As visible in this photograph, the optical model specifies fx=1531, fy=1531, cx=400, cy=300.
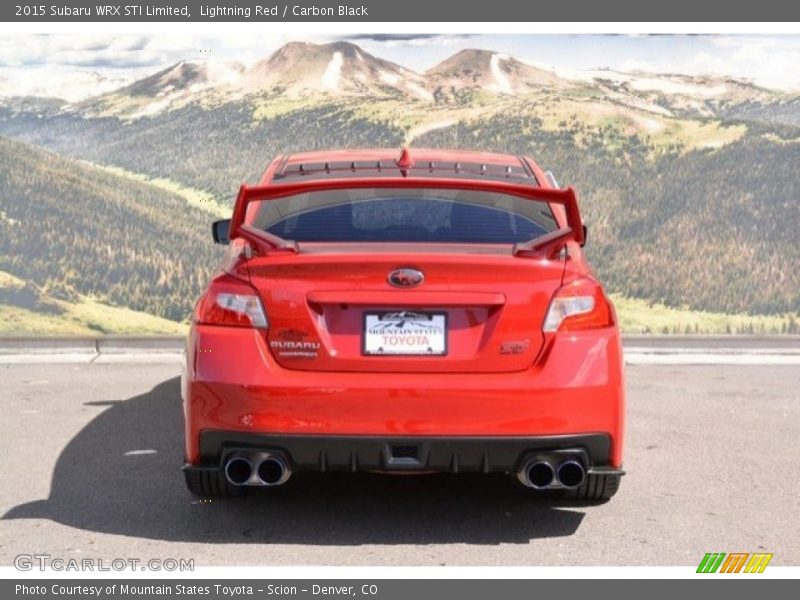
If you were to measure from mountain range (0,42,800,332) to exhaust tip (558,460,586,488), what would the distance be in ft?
23.4

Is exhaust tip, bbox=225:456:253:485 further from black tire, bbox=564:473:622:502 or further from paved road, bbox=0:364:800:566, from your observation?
black tire, bbox=564:473:622:502

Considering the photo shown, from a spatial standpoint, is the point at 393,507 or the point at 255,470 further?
the point at 393,507

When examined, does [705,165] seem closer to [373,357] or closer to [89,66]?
[89,66]

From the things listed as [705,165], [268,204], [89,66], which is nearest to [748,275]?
[705,165]

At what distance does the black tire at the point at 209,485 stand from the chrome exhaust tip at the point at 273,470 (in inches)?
12.9

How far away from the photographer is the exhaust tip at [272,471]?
602cm

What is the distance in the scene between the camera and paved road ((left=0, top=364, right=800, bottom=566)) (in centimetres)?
603

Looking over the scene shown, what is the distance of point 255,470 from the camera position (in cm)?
604

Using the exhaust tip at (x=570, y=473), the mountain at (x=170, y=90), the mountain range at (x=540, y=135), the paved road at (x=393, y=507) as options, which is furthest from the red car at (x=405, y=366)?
the mountain at (x=170, y=90)

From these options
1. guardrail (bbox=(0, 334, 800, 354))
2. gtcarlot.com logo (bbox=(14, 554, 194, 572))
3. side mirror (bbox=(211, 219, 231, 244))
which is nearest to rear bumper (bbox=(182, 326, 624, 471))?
gtcarlot.com logo (bbox=(14, 554, 194, 572))

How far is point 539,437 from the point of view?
592cm

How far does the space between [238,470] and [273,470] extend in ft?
0.47

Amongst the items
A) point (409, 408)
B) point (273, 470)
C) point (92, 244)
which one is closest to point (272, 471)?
point (273, 470)

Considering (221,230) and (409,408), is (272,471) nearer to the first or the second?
(409,408)
